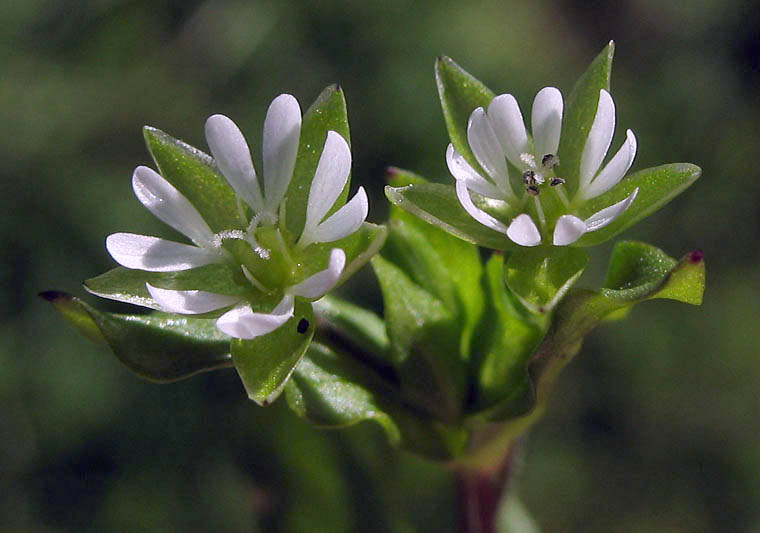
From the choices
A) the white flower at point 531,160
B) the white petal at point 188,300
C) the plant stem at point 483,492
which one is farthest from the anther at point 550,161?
the plant stem at point 483,492

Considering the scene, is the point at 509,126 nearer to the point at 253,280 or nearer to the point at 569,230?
the point at 569,230

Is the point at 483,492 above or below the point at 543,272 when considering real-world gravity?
below

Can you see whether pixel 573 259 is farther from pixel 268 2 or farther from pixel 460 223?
pixel 268 2

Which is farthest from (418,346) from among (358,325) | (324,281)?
(324,281)

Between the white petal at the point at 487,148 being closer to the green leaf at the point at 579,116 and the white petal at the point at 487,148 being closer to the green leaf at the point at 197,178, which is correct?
the green leaf at the point at 579,116

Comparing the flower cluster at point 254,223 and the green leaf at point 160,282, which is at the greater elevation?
the flower cluster at point 254,223

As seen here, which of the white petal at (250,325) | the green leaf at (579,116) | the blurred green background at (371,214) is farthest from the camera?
the blurred green background at (371,214)
